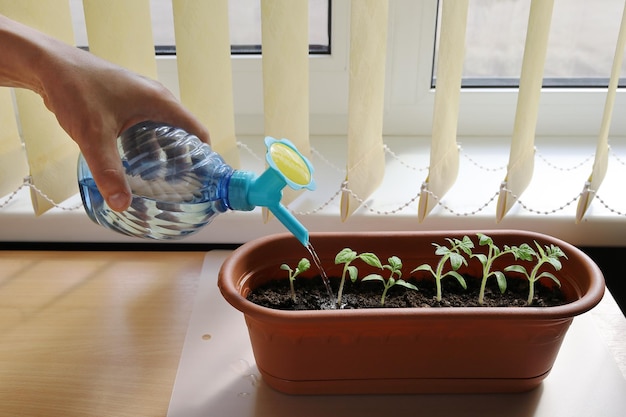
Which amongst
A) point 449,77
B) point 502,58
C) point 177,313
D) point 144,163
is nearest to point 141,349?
point 177,313

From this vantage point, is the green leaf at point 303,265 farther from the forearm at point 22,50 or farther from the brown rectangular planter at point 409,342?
the forearm at point 22,50

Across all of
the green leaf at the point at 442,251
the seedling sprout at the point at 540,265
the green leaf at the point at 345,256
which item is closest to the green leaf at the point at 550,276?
the seedling sprout at the point at 540,265

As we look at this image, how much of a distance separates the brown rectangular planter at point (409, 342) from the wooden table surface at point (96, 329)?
0.14 m

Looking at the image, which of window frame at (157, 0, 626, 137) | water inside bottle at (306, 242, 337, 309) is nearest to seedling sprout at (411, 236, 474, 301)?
water inside bottle at (306, 242, 337, 309)

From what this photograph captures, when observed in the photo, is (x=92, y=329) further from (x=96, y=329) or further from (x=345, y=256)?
(x=345, y=256)

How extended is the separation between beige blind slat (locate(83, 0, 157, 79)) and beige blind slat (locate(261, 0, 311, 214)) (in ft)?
0.53

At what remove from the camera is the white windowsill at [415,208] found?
0.94 meters

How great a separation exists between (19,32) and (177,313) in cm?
41

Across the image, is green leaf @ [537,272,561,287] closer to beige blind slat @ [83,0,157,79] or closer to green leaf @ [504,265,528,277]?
green leaf @ [504,265,528,277]

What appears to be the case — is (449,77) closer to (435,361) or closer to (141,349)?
(435,361)

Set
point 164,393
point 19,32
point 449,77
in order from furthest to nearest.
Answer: point 449,77
point 164,393
point 19,32

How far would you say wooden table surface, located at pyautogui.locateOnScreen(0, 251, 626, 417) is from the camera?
72 centimetres

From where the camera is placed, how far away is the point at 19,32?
24.5 inches

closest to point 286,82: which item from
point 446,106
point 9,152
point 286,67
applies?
point 286,67
